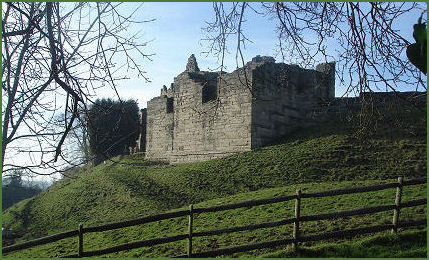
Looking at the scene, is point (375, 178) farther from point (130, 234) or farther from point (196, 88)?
point (196, 88)

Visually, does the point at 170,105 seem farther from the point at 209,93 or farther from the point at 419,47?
the point at 419,47

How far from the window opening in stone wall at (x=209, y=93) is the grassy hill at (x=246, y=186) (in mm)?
3498

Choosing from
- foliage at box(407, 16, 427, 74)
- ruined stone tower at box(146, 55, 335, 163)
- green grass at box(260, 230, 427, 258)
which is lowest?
green grass at box(260, 230, 427, 258)

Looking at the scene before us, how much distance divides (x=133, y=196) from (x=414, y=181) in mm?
10586

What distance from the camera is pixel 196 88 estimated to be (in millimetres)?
20469

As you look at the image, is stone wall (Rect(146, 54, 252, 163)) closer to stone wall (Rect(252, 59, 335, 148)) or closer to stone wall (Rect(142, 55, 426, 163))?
stone wall (Rect(142, 55, 426, 163))

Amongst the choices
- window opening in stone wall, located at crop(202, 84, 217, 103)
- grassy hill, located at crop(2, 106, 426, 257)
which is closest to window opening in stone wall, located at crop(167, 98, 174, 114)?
window opening in stone wall, located at crop(202, 84, 217, 103)

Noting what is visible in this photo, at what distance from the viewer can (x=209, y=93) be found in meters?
20.6

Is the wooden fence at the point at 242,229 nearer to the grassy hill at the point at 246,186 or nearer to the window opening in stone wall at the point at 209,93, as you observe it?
the grassy hill at the point at 246,186

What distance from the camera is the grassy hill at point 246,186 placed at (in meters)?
9.69

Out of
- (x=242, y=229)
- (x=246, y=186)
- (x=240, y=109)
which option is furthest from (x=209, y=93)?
(x=242, y=229)

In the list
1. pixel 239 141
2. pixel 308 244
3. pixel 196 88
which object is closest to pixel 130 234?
pixel 308 244

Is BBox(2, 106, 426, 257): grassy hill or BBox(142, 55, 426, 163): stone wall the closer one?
BBox(2, 106, 426, 257): grassy hill

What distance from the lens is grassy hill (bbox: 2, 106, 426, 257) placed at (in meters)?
9.69
